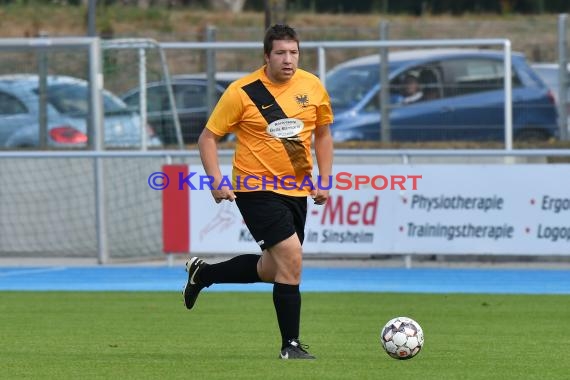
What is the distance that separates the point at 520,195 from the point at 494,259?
124cm

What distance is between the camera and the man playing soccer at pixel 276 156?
8.95 m

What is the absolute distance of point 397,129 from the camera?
67.4 ft

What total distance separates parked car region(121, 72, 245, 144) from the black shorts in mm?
11100

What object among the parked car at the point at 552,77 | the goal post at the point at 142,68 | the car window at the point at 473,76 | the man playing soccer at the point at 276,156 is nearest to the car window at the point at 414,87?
the car window at the point at 473,76

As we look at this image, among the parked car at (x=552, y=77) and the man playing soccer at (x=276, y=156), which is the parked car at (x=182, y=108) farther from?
the man playing soccer at (x=276, y=156)

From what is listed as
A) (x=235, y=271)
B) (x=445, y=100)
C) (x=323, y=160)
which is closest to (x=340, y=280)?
(x=445, y=100)

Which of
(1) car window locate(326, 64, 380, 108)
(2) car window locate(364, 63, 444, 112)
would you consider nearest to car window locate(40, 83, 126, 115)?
(1) car window locate(326, 64, 380, 108)

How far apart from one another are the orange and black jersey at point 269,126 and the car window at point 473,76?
441 inches

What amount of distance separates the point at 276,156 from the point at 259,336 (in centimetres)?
199

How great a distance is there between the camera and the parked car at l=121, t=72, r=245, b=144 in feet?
66.5

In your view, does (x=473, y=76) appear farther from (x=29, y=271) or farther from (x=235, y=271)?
(x=235, y=271)

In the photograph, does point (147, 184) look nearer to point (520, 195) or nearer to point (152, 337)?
point (520, 195)

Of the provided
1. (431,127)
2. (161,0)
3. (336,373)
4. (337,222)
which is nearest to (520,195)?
(337,222)

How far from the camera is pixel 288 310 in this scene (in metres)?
8.95
